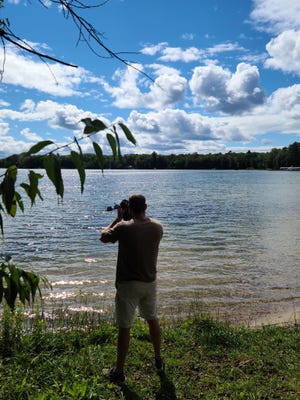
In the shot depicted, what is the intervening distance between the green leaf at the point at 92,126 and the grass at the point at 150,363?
3623 mm

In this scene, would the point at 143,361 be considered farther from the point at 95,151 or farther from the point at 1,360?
the point at 95,151

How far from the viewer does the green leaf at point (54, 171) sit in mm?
1441

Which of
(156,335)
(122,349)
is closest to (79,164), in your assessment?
(122,349)

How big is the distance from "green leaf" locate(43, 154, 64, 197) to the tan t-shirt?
12.9 ft

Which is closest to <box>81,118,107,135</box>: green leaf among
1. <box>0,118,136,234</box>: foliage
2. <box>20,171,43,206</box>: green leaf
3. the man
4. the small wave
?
<box>0,118,136,234</box>: foliage

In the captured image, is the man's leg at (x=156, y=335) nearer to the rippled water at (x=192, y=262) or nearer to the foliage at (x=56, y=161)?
the rippled water at (x=192, y=262)

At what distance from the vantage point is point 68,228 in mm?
29016

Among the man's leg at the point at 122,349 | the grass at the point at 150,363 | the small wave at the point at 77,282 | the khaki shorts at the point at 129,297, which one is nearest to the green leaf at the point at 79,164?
the grass at the point at 150,363

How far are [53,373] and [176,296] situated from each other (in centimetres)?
745

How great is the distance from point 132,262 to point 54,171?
4140mm

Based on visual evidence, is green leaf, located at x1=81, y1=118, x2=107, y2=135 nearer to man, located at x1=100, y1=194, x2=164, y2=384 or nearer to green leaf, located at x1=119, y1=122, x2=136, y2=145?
green leaf, located at x1=119, y1=122, x2=136, y2=145

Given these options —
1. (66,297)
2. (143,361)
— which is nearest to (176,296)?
A: (66,297)

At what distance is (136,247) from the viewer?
5.44 m

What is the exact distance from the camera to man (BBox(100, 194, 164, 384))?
5.44 m
